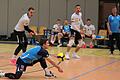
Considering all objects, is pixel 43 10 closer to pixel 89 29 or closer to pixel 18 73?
pixel 89 29

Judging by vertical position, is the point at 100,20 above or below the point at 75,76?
above

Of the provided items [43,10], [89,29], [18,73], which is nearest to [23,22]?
[18,73]

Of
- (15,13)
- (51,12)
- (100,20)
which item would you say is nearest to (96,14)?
(100,20)

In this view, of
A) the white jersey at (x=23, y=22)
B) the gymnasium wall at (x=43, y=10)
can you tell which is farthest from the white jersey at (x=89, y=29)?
the white jersey at (x=23, y=22)

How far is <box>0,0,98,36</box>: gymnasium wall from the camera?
77.8ft

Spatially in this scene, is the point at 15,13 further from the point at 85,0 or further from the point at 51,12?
the point at 85,0

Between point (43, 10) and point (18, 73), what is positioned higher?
point (43, 10)

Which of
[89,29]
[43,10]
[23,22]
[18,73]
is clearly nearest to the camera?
[18,73]

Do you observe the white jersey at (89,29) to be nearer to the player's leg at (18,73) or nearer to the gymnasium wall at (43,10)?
the gymnasium wall at (43,10)

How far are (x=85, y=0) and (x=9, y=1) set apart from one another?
5359 mm

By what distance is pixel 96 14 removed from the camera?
2362 cm

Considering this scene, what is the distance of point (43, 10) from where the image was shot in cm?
2441

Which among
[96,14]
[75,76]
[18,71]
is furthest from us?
[96,14]

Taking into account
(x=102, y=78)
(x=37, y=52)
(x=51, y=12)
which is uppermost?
(x=51, y=12)
